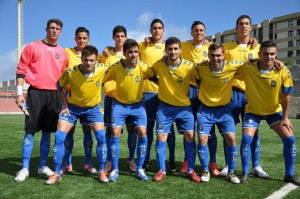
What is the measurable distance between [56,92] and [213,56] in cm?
298

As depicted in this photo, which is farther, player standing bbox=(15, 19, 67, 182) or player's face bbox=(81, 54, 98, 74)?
player standing bbox=(15, 19, 67, 182)

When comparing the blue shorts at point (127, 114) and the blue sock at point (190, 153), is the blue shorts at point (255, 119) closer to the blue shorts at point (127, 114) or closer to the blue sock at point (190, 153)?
the blue sock at point (190, 153)

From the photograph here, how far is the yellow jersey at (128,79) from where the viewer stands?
535cm

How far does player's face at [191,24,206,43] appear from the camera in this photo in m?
5.77

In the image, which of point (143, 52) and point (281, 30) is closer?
point (143, 52)

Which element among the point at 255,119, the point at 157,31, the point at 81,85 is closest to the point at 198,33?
the point at 157,31

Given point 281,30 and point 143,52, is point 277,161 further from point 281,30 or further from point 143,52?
point 281,30

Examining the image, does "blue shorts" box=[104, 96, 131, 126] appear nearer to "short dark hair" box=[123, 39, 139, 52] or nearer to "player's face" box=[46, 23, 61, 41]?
"short dark hair" box=[123, 39, 139, 52]

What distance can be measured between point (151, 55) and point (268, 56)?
219 cm

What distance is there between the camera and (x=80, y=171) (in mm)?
5848

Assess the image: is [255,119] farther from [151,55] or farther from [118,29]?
[118,29]

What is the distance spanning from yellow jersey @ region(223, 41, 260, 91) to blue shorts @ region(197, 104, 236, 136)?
26.2 inches

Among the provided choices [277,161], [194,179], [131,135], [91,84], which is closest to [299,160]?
[277,161]

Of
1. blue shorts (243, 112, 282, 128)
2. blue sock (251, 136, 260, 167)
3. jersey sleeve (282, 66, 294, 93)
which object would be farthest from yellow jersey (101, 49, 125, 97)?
jersey sleeve (282, 66, 294, 93)
